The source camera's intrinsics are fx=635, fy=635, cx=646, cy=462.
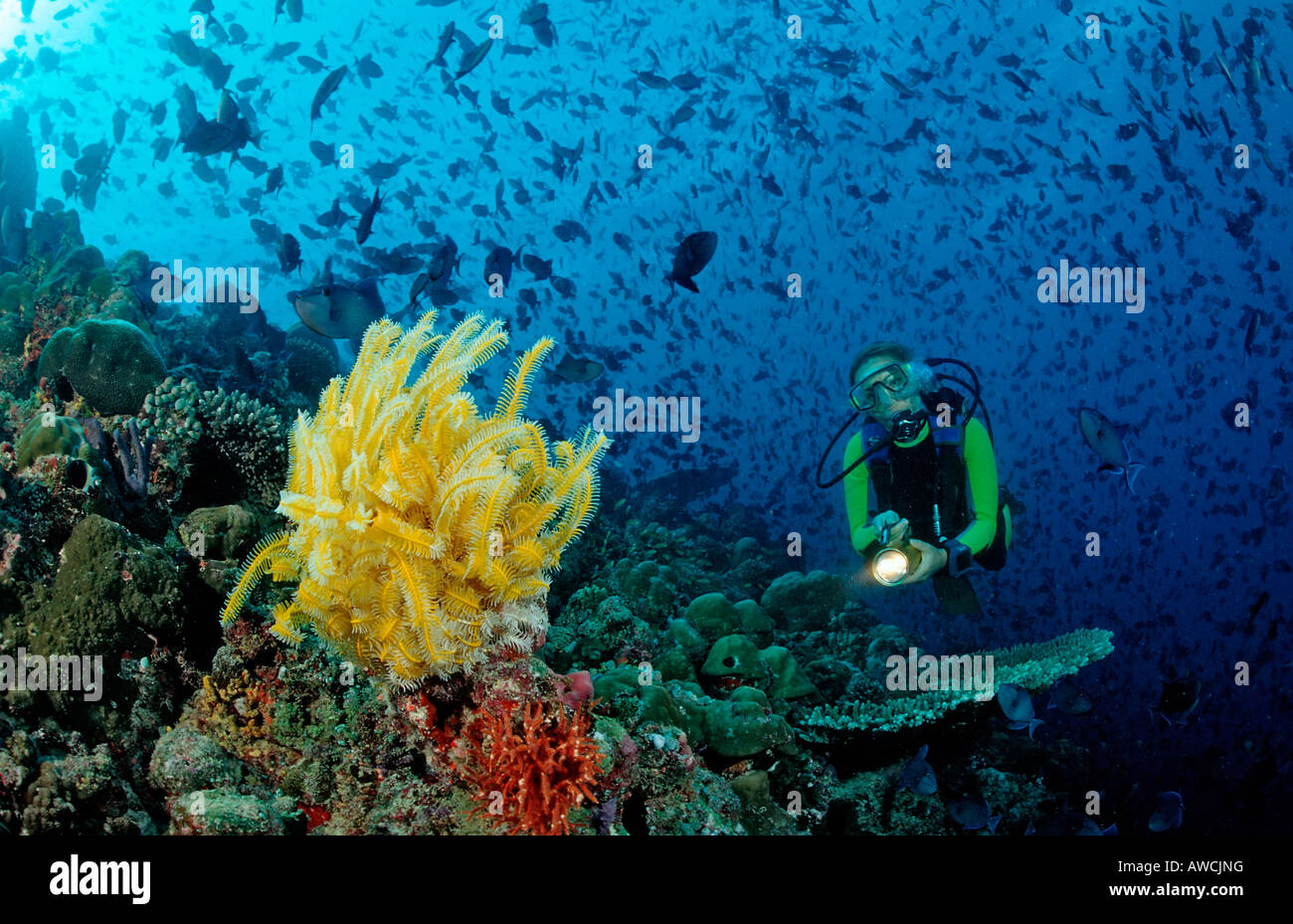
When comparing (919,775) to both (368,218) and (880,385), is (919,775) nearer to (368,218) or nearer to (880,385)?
(880,385)

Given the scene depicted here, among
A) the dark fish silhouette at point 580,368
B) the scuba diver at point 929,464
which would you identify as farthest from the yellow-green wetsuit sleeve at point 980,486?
the dark fish silhouette at point 580,368

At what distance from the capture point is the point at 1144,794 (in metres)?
11.0

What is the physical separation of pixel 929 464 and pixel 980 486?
48 centimetres

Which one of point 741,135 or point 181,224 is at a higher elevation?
point 181,224

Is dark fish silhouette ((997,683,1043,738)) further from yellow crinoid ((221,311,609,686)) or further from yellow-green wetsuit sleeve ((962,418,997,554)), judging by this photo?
yellow crinoid ((221,311,609,686))

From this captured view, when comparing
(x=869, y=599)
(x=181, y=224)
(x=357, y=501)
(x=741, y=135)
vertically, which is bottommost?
(x=869, y=599)

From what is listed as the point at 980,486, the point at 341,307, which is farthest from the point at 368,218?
the point at 980,486

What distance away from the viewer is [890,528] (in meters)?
4.95

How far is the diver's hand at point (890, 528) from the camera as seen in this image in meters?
4.86

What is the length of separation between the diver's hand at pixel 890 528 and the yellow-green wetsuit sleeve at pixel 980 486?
98 cm

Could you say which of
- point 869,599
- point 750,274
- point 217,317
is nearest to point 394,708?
point 217,317

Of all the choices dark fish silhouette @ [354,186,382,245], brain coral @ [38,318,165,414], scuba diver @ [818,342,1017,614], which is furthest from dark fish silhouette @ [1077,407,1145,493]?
brain coral @ [38,318,165,414]
